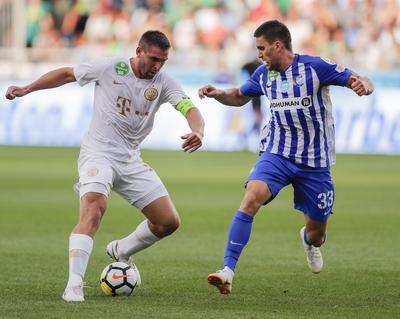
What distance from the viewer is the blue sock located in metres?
8.15

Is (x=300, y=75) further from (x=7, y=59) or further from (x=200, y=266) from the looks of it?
(x=7, y=59)

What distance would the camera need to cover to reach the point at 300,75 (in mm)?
8727

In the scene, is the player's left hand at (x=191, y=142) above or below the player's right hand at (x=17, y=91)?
below

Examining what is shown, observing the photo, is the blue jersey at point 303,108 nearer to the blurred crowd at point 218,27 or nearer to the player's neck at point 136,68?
the player's neck at point 136,68

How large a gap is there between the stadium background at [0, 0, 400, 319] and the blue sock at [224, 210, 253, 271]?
321mm

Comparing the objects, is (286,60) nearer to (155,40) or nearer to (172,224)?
(155,40)

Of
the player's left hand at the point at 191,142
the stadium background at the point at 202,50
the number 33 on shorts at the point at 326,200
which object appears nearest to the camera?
the player's left hand at the point at 191,142

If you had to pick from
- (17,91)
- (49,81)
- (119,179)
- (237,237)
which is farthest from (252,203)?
(17,91)

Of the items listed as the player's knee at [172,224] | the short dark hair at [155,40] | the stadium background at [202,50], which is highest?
the stadium background at [202,50]

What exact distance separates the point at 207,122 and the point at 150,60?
18.2 metres

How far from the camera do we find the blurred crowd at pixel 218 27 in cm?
2828

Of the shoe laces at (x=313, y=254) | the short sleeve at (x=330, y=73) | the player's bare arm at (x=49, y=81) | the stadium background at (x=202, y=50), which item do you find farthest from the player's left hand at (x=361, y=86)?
the stadium background at (x=202, y=50)

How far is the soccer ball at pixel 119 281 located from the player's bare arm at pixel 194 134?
1.11 m

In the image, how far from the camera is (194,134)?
8.01 m
